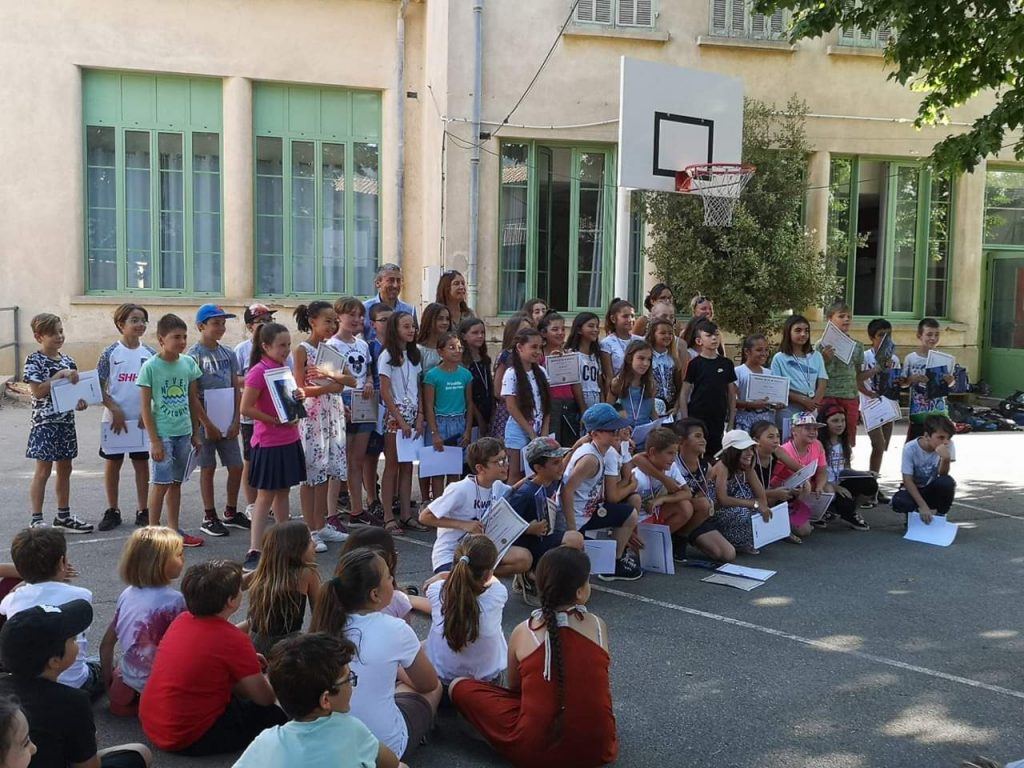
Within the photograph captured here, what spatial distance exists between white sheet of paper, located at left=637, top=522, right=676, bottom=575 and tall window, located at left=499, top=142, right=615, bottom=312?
8.40 metres

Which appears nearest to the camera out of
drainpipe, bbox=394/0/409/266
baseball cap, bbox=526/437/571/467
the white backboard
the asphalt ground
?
the asphalt ground

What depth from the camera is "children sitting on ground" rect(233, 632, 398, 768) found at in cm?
312

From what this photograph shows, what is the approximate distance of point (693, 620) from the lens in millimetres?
5891

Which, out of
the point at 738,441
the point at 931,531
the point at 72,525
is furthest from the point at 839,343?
the point at 72,525

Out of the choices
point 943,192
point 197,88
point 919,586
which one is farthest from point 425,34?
point 919,586

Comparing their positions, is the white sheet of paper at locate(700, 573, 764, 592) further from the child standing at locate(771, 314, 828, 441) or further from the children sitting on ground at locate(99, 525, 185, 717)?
the children sitting on ground at locate(99, 525, 185, 717)

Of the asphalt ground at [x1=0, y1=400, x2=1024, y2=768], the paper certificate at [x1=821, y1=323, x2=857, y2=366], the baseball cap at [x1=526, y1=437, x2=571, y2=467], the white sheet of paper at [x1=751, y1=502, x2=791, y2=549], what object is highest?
the paper certificate at [x1=821, y1=323, x2=857, y2=366]

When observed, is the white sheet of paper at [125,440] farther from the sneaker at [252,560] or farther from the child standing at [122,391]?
the sneaker at [252,560]

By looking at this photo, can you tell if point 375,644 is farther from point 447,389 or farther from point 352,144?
point 352,144

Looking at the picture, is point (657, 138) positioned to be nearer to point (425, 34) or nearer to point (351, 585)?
point (425, 34)

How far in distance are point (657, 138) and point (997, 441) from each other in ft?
21.3

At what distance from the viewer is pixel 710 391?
8531 mm

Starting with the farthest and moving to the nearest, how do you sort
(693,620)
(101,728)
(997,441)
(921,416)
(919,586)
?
(997,441)
(921,416)
(919,586)
(693,620)
(101,728)

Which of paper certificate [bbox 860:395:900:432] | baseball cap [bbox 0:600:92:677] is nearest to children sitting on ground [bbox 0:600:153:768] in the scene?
baseball cap [bbox 0:600:92:677]
